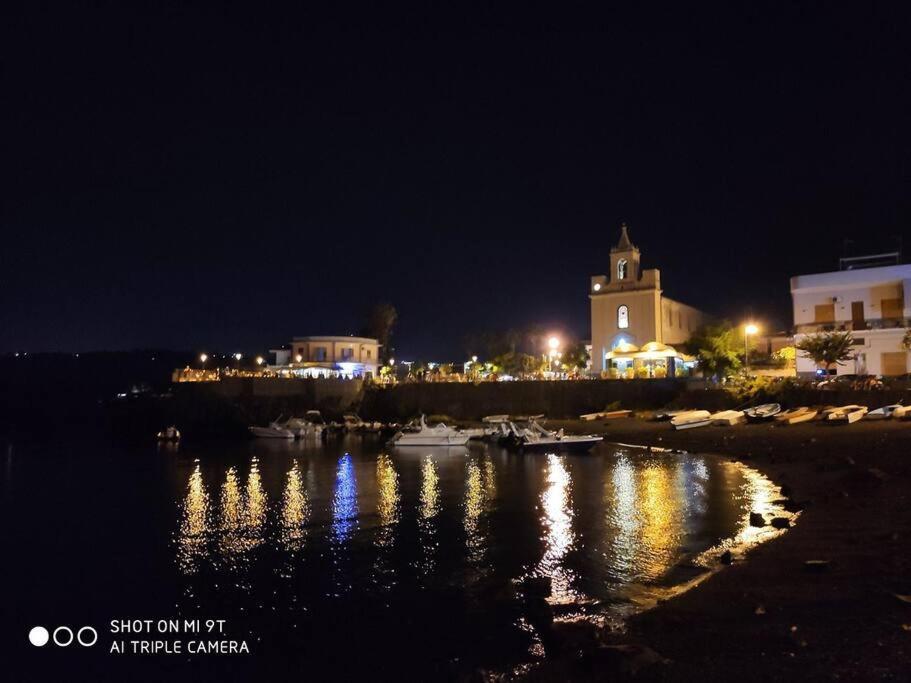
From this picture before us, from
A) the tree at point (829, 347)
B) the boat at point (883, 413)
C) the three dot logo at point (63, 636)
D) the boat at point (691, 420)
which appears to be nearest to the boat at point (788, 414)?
the boat at point (883, 413)

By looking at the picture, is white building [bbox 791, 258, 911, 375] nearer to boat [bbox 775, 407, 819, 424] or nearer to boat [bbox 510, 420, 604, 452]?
boat [bbox 775, 407, 819, 424]

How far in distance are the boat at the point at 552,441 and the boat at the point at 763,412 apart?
8739 mm

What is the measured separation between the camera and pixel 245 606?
1357 cm

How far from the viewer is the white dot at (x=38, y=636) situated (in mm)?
12547

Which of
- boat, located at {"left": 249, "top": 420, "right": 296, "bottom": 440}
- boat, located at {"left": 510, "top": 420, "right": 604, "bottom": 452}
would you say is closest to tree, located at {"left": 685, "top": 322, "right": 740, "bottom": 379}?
boat, located at {"left": 510, "top": 420, "right": 604, "bottom": 452}

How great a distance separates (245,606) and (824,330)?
45703mm

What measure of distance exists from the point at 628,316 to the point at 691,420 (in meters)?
19.6

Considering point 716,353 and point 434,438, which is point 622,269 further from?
point 434,438

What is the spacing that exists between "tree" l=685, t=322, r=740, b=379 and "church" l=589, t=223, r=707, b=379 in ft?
5.36

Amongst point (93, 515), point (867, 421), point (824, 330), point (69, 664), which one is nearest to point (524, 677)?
point (69, 664)

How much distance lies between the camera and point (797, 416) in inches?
1454

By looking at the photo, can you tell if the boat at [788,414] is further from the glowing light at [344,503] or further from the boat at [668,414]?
the glowing light at [344,503]

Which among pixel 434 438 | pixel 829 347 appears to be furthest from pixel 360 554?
pixel 829 347

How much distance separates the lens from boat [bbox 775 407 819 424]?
3659cm
